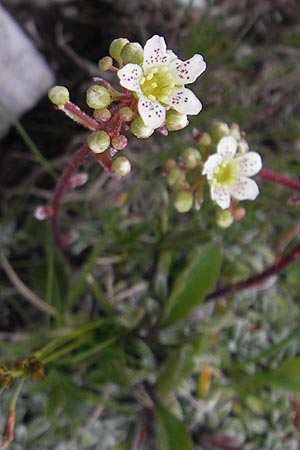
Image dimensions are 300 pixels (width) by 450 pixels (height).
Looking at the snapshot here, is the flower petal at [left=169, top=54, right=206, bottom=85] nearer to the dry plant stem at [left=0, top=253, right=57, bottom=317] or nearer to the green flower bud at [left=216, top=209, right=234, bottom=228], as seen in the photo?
the green flower bud at [left=216, top=209, right=234, bottom=228]

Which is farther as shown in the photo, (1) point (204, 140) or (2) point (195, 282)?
(2) point (195, 282)

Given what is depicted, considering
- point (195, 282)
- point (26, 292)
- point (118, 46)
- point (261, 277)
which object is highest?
point (118, 46)

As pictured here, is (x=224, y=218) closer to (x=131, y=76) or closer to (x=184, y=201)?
(x=184, y=201)

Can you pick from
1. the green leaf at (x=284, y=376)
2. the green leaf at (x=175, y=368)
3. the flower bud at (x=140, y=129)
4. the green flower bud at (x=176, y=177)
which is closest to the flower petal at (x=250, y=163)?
the green flower bud at (x=176, y=177)

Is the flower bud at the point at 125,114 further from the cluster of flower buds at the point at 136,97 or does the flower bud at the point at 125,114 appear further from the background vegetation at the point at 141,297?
the background vegetation at the point at 141,297

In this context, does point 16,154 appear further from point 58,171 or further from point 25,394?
point 25,394

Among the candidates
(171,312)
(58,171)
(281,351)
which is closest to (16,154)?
(58,171)

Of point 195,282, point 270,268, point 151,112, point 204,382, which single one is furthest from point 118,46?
point 204,382
